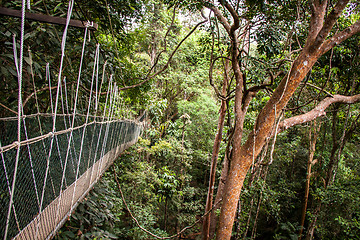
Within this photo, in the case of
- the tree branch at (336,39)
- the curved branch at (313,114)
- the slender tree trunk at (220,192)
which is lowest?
the slender tree trunk at (220,192)

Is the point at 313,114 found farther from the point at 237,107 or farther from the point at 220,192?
the point at 220,192

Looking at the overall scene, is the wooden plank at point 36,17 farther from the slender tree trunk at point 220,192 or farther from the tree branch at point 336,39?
the slender tree trunk at point 220,192

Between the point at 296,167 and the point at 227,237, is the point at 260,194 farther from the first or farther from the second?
the point at 296,167

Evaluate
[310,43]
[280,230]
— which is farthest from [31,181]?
[280,230]

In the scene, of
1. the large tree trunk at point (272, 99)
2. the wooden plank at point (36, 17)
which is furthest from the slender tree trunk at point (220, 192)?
the wooden plank at point (36, 17)

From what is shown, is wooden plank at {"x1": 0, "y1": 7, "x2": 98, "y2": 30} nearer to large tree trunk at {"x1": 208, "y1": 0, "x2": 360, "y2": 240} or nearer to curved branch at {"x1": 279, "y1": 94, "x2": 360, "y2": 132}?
large tree trunk at {"x1": 208, "y1": 0, "x2": 360, "y2": 240}

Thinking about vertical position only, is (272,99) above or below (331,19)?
below

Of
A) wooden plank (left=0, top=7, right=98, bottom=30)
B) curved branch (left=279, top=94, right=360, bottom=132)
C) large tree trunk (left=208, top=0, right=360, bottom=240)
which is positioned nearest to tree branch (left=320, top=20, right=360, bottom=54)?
large tree trunk (left=208, top=0, right=360, bottom=240)

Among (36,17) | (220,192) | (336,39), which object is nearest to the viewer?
(36,17)

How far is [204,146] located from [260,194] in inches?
136

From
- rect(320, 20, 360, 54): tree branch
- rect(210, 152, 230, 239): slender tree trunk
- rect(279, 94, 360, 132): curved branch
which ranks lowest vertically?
rect(210, 152, 230, 239): slender tree trunk

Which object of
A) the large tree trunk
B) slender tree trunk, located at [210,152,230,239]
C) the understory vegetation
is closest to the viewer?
the large tree trunk

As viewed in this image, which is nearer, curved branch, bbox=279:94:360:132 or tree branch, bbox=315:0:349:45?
tree branch, bbox=315:0:349:45

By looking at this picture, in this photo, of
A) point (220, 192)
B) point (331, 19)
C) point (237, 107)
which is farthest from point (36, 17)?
point (220, 192)
